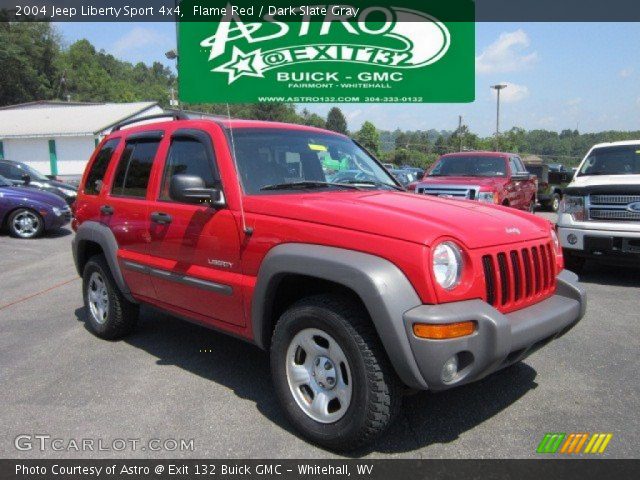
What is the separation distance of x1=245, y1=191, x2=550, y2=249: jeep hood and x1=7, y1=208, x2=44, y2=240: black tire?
9.87 meters

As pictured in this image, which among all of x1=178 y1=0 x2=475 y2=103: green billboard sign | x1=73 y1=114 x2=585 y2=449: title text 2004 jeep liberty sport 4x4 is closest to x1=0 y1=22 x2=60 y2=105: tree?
x1=178 y1=0 x2=475 y2=103: green billboard sign

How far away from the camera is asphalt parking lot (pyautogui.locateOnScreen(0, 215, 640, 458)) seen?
2984 millimetres

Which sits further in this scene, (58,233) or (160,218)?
(58,233)

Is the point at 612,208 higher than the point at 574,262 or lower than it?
higher

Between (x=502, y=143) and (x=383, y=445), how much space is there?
210 feet

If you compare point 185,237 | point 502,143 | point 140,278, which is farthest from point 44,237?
point 502,143

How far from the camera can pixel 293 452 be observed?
2.91 meters

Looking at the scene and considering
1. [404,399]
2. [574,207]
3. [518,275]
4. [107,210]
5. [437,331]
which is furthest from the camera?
[574,207]

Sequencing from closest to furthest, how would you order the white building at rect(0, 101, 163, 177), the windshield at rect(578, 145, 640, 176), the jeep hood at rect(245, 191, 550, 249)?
the jeep hood at rect(245, 191, 550, 249) → the windshield at rect(578, 145, 640, 176) → the white building at rect(0, 101, 163, 177)

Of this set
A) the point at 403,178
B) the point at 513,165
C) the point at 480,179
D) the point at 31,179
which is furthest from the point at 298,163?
the point at 31,179

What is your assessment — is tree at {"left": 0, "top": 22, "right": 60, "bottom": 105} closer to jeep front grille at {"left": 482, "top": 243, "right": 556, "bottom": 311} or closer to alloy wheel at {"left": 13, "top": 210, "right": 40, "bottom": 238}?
alloy wheel at {"left": 13, "top": 210, "right": 40, "bottom": 238}

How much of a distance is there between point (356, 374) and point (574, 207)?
17.5ft

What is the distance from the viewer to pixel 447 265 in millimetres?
2658

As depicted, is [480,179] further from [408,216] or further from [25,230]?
[25,230]
